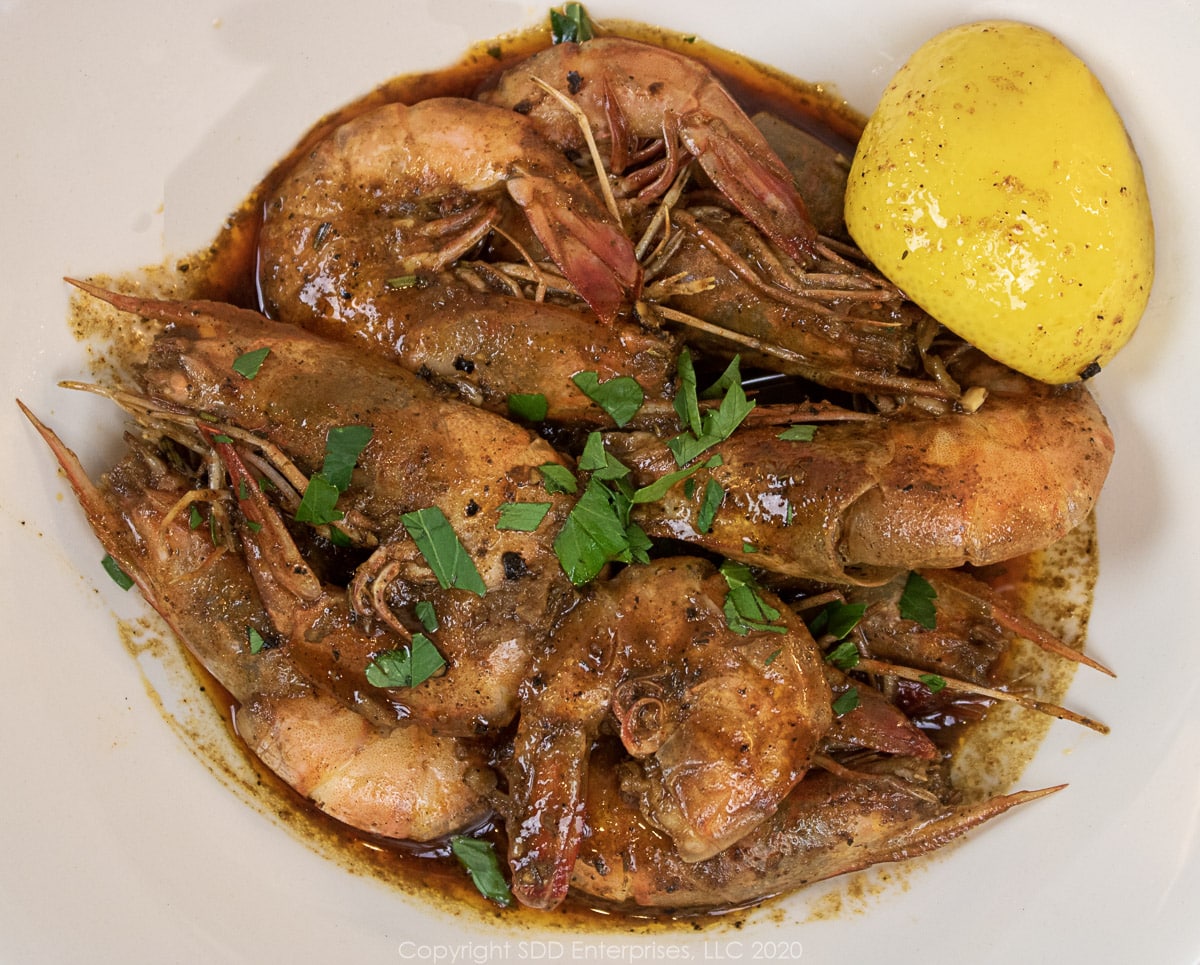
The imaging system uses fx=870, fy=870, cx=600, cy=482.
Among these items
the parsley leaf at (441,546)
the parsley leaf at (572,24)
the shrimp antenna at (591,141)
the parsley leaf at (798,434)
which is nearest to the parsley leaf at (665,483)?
the parsley leaf at (798,434)

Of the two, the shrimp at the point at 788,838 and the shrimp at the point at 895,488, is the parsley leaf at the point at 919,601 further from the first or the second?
the shrimp at the point at 788,838

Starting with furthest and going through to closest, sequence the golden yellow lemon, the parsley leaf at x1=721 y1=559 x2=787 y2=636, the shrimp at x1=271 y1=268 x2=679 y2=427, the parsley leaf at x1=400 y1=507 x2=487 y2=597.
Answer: the shrimp at x1=271 y1=268 x2=679 y2=427, the parsley leaf at x1=721 y1=559 x2=787 y2=636, the parsley leaf at x1=400 y1=507 x2=487 y2=597, the golden yellow lemon

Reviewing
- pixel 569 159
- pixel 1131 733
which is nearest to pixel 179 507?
pixel 569 159

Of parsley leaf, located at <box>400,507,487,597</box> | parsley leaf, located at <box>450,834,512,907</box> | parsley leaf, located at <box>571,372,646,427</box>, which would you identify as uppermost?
parsley leaf, located at <box>571,372,646,427</box>

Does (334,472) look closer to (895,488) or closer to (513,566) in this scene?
(513,566)

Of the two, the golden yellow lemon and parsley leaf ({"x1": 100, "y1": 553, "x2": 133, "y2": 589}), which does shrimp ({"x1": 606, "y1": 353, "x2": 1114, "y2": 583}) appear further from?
parsley leaf ({"x1": 100, "y1": 553, "x2": 133, "y2": 589})

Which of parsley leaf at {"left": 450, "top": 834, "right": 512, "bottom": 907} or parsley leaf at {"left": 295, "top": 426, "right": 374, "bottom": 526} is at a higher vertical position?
parsley leaf at {"left": 295, "top": 426, "right": 374, "bottom": 526}

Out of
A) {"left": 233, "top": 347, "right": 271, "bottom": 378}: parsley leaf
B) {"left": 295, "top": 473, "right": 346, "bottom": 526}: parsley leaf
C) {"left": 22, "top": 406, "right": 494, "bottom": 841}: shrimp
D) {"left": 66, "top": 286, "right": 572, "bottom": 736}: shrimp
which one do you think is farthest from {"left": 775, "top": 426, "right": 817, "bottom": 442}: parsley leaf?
{"left": 233, "top": 347, "right": 271, "bottom": 378}: parsley leaf
